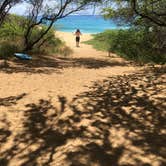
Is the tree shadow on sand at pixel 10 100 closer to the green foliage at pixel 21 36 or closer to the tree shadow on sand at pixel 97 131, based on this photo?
the tree shadow on sand at pixel 97 131

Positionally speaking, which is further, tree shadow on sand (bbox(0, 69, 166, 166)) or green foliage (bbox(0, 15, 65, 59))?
green foliage (bbox(0, 15, 65, 59))

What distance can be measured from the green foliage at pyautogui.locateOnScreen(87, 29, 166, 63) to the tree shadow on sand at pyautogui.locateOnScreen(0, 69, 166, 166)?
9939 mm

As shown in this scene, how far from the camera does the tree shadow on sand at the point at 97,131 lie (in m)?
5.52

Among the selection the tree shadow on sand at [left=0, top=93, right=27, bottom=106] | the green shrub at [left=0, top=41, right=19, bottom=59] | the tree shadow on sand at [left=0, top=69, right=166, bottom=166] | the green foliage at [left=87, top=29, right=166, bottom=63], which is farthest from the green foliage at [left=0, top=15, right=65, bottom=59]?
the tree shadow on sand at [left=0, top=69, right=166, bottom=166]

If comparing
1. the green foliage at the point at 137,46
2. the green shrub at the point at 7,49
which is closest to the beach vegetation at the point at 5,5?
the green shrub at the point at 7,49

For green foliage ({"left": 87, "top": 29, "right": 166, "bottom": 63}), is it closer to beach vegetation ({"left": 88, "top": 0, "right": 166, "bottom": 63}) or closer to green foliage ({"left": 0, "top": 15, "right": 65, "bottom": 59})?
beach vegetation ({"left": 88, "top": 0, "right": 166, "bottom": 63})

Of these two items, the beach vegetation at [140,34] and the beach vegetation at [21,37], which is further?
the beach vegetation at [21,37]

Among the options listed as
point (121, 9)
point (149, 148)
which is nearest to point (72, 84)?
point (149, 148)

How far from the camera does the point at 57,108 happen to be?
27.1 feet

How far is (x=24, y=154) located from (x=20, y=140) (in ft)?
2.09

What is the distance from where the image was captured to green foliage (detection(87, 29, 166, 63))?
19.4m

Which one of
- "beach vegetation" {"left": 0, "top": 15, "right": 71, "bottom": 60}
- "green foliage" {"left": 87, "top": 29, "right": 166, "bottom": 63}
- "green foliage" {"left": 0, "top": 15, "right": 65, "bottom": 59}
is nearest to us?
"green foliage" {"left": 87, "top": 29, "right": 166, "bottom": 63}

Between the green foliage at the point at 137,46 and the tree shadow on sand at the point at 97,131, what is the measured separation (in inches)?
391

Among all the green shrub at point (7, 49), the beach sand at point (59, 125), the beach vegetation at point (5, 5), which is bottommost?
the beach sand at point (59, 125)
